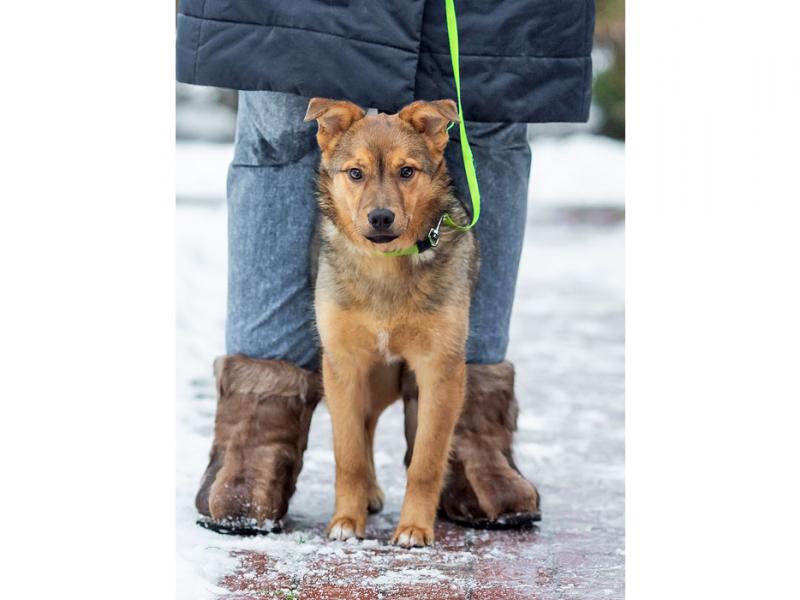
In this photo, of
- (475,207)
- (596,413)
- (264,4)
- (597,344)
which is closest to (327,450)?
(596,413)

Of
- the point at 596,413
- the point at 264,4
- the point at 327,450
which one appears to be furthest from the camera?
the point at 596,413

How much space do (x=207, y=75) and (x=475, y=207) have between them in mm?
871

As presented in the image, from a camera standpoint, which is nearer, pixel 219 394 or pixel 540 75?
pixel 540 75

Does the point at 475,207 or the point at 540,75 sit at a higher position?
the point at 540,75

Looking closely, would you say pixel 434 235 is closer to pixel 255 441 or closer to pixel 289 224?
pixel 289 224

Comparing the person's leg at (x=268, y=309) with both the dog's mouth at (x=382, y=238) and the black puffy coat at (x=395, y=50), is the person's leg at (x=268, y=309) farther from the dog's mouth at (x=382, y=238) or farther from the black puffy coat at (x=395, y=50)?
the dog's mouth at (x=382, y=238)

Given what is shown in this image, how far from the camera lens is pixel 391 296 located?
3.61 metres

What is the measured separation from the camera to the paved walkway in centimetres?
318

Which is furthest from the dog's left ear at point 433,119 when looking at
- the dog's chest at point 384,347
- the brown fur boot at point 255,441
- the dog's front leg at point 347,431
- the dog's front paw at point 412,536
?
the dog's front paw at point 412,536

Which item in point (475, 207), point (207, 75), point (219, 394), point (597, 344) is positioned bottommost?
point (597, 344)

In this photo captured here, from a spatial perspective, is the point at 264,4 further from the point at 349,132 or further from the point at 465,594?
the point at 465,594

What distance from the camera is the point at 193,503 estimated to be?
388cm

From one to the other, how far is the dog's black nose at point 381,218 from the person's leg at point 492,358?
0.58 metres

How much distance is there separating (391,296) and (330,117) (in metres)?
0.58
